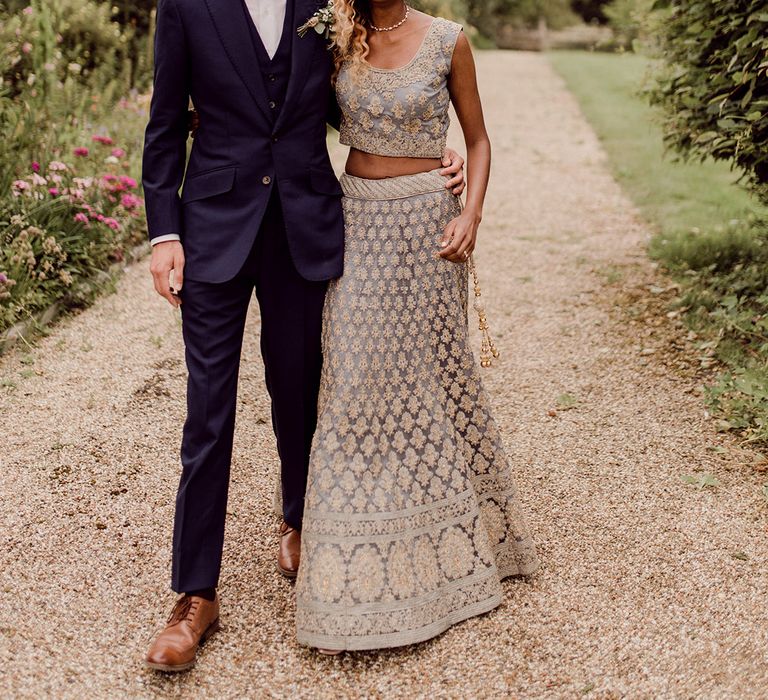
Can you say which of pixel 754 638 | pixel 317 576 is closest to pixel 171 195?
pixel 317 576

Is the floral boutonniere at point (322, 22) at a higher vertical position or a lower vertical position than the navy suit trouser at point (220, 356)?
higher

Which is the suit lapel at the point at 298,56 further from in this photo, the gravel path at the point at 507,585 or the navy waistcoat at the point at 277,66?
the gravel path at the point at 507,585

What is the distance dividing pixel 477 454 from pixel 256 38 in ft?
5.17

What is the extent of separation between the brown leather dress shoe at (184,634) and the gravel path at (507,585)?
6cm

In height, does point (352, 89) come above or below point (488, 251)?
above

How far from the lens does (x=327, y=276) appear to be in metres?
2.98

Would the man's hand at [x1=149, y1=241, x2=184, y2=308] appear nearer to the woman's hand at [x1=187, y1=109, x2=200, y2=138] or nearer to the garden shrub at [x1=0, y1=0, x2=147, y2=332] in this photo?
the woman's hand at [x1=187, y1=109, x2=200, y2=138]

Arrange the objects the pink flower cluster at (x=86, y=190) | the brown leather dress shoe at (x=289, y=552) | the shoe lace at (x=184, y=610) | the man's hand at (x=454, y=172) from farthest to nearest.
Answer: the pink flower cluster at (x=86, y=190), the brown leather dress shoe at (x=289, y=552), the man's hand at (x=454, y=172), the shoe lace at (x=184, y=610)

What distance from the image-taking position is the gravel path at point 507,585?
2.93 meters

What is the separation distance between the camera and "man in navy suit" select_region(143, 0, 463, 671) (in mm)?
2785

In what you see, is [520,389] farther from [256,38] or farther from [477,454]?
[256,38]

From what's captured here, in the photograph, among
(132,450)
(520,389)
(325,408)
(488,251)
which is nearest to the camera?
(325,408)

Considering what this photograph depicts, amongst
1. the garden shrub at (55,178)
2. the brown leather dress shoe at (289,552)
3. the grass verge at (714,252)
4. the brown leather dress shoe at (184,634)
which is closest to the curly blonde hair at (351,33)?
the brown leather dress shoe at (289,552)

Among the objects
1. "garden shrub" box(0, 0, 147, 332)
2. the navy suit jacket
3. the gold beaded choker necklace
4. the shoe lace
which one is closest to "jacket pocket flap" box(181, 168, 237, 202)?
the navy suit jacket
